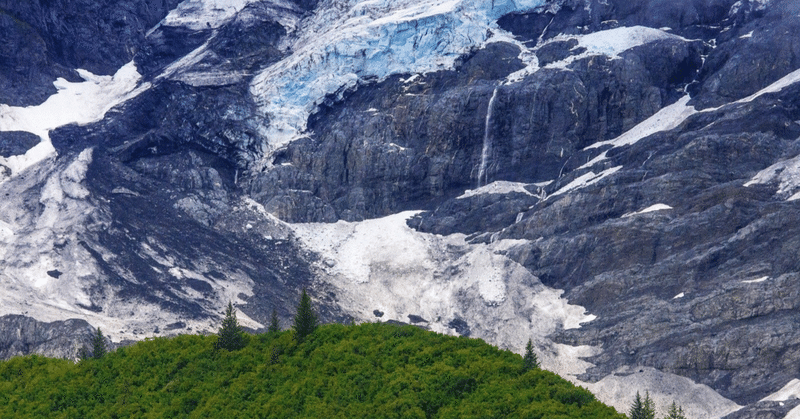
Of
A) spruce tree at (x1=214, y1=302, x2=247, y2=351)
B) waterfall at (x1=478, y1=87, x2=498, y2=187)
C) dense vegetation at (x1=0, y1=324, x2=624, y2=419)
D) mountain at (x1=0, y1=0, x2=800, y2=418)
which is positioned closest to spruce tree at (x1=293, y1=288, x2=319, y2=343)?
dense vegetation at (x1=0, y1=324, x2=624, y2=419)

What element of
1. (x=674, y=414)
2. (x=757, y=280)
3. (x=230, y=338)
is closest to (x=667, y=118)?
(x=757, y=280)

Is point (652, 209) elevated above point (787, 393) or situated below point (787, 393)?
above

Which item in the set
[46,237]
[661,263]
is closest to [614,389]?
[661,263]

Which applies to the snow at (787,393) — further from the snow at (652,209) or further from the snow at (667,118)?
the snow at (667,118)

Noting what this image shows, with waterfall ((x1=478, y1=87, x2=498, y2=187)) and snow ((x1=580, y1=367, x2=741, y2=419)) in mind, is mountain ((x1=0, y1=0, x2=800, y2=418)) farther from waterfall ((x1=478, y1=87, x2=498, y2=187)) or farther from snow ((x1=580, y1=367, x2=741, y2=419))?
waterfall ((x1=478, y1=87, x2=498, y2=187))

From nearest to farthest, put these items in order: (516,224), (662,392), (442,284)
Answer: (662,392), (442,284), (516,224)

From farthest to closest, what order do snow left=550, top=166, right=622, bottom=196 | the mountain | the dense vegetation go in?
1. snow left=550, top=166, right=622, bottom=196
2. the mountain
3. the dense vegetation

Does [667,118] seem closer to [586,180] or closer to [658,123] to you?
[658,123]
